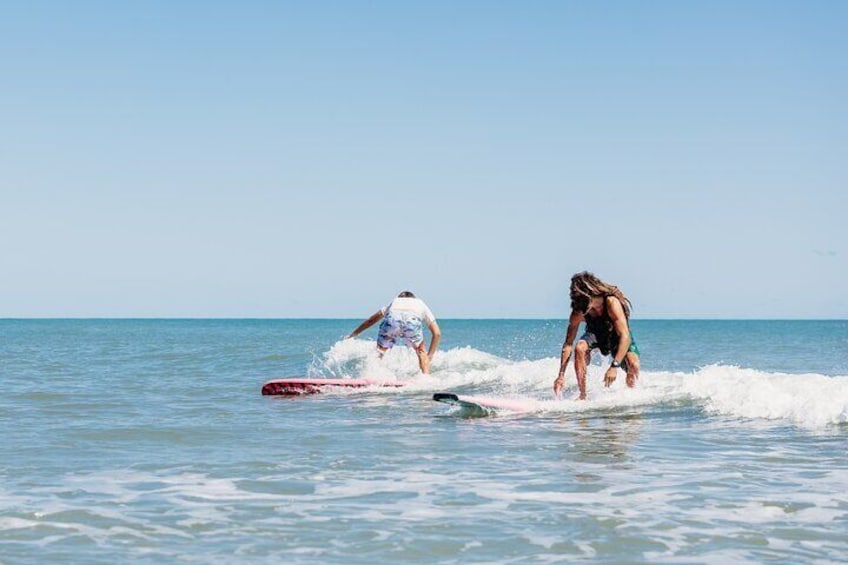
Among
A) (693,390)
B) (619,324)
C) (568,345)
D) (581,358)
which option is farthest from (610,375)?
(693,390)

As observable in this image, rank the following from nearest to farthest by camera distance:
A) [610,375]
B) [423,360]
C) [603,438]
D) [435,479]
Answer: [435,479] → [603,438] → [610,375] → [423,360]

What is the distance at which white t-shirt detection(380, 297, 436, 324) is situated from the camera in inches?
713

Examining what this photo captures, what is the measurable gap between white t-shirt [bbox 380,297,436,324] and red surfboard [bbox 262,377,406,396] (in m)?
1.57

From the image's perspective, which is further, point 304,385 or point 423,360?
point 423,360

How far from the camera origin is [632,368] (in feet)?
44.5

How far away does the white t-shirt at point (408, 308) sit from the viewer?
18.1m

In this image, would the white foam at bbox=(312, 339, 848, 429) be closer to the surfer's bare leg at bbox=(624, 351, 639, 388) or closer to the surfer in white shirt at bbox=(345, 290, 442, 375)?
the surfer's bare leg at bbox=(624, 351, 639, 388)

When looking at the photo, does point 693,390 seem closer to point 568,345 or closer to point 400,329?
point 568,345

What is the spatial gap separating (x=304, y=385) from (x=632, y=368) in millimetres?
5829

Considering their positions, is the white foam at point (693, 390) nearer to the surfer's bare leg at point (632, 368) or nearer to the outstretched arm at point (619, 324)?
the surfer's bare leg at point (632, 368)

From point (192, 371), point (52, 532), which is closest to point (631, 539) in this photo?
point (52, 532)

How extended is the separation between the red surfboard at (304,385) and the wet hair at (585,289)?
17.7 ft

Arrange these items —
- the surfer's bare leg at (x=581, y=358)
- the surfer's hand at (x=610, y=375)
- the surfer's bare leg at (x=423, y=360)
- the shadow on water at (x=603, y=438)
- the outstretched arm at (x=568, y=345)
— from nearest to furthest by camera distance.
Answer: the shadow on water at (x=603, y=438) < the outstretched arm at (x=568, y=345) < the surfer's bare leg at (x=581, y=358) < the surfer's hand at (x=610, y=375) < the surfer's bare leg at (x=423, y=360)

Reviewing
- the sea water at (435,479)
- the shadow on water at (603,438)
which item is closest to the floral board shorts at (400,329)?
the sea water at (435,479)
